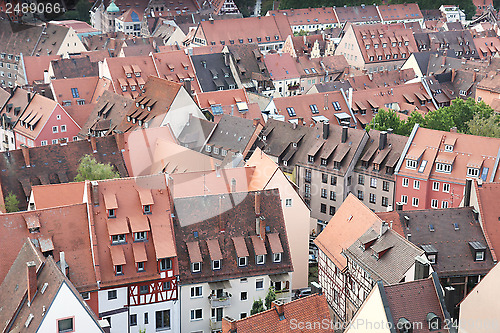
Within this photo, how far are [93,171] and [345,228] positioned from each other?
19.8 meters

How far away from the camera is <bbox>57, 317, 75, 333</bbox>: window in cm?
3512

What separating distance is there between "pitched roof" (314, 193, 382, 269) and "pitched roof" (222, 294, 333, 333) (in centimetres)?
900

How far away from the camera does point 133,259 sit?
43844 mm

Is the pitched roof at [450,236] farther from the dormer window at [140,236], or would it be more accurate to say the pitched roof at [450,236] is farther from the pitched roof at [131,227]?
the dormer window at [140,236]

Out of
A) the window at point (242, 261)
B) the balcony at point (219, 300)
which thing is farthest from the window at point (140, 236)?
the window at point (242, 261)

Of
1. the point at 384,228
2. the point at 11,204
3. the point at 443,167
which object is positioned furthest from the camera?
the point at 443,167

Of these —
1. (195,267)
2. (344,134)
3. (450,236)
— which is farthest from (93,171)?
(450,236)

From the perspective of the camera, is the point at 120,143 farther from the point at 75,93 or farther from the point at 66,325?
the point at 66,325

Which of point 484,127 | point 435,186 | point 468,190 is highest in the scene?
point 484,127

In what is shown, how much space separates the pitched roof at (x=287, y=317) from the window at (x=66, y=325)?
6815 millimetres

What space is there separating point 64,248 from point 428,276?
63.7 ft

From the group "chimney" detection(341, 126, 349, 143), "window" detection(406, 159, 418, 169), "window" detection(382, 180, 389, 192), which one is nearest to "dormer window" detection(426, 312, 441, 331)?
"window" detection(406, 159, 418, 169)

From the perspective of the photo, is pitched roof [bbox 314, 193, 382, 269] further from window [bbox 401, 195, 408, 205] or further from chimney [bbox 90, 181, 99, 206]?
chimney [bbox 90, 181, 99, 206]

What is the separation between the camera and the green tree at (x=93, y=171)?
57.8 meters
